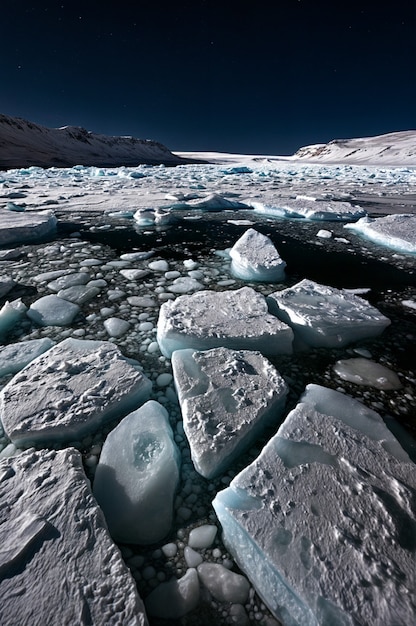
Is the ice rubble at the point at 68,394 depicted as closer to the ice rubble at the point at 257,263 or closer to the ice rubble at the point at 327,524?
the ice rubble at the point at 327,524

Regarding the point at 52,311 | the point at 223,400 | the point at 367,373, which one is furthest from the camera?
the point at 52,311

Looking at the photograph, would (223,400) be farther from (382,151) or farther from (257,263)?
(382,151)

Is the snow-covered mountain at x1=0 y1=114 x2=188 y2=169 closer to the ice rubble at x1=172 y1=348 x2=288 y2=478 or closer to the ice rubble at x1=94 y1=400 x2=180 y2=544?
the ice rubble at x1=172 y1=348 x2=288 y2=478

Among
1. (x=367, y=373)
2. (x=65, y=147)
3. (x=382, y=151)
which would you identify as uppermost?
(x=382, y=151)

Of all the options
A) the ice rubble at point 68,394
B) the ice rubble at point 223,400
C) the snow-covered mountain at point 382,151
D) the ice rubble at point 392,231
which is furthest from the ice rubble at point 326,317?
the snow-covered mountain at point 382,151

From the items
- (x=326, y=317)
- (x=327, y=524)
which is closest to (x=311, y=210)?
(x=326, y=317)

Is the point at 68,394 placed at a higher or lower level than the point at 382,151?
lower
